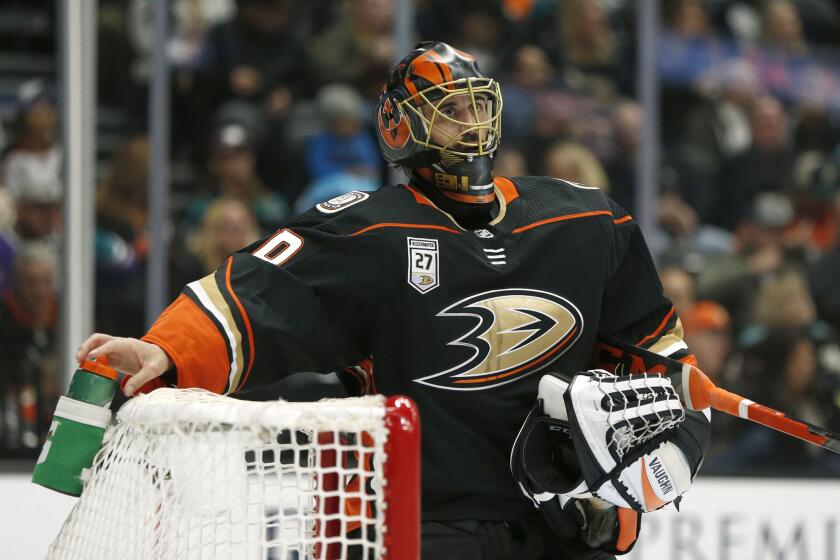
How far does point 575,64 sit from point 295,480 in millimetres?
3519

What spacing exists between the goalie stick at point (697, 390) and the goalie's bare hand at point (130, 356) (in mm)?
724

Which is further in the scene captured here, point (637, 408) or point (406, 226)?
point (406, 226)

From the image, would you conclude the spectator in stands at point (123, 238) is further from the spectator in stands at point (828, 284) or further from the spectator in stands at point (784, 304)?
the spectator in stands at point (828, 284)

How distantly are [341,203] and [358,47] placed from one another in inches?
→ 110

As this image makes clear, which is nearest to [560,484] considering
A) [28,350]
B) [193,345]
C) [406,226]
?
[406,226]

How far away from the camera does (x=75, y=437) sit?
182cm

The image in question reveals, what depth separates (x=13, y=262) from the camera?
429 cm

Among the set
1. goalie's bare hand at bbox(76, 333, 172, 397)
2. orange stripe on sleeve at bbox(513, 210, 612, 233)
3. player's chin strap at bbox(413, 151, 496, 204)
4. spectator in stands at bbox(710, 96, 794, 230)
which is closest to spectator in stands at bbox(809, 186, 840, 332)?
spectator in stands at bbox(710, 96, 794, 230)

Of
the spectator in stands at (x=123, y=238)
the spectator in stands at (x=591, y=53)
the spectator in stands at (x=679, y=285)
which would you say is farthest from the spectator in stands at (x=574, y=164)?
the spectator in stands at (x=123, y=238)

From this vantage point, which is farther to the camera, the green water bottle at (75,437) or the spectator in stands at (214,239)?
the spectator in stands at (214,239)

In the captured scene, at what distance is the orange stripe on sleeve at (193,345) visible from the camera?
1844mm

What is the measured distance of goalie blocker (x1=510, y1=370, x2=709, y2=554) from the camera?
1.79 m

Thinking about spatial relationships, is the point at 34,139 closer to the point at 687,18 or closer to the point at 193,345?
the point at 687,18

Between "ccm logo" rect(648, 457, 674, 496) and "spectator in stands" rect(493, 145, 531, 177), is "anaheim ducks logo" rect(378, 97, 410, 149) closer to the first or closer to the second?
"ccm logo" rect(648, 457, 674, 496)
